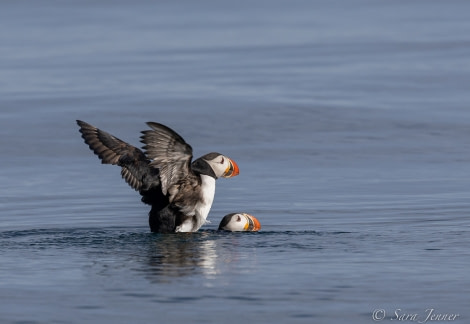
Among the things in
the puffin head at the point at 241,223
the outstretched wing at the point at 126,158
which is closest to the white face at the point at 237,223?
the puffin head at the point at 241,223

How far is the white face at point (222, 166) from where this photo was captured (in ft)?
40.7

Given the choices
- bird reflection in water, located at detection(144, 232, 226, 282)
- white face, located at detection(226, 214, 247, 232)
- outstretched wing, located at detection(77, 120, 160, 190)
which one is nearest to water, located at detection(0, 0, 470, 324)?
bird reflection in water, located at detection(144, 232, 226, 282)

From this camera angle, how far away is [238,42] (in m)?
27.6

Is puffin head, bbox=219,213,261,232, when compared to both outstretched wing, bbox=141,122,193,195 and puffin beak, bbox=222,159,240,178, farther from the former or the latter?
outstretched wing, bbox=141,122,193,195

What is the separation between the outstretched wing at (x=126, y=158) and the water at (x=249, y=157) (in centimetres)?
58

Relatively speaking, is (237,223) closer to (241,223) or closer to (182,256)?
(241,223)

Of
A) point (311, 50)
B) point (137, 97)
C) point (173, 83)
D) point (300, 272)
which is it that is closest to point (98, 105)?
point (137, 97)

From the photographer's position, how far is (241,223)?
39.4 feet

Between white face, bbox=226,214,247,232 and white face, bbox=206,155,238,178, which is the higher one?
white face, bbox=206,155,238,178

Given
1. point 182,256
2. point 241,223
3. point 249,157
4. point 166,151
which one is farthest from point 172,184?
point 249,157

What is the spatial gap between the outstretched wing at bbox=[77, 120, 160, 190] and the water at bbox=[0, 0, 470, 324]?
1.89 feet

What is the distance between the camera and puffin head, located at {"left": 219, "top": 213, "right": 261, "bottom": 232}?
1201 cm

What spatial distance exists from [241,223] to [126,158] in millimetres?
1325

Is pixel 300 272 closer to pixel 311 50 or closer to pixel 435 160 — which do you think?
pixel 435 160
